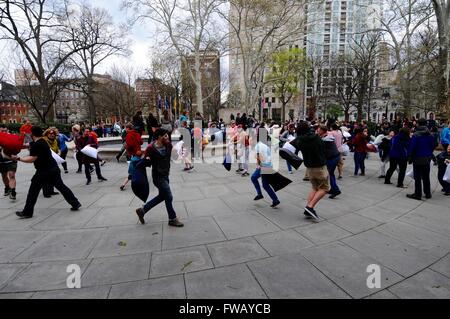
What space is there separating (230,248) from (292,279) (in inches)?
42.8

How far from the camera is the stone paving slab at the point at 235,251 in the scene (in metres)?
3.47

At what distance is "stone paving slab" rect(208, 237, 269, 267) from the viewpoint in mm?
3475

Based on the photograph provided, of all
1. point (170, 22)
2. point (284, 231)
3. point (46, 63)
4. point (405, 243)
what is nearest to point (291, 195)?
point (284, 231)

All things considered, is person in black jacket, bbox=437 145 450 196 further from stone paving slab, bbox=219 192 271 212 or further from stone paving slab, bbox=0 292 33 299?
stone paving slab, bbox=0 292 33 299

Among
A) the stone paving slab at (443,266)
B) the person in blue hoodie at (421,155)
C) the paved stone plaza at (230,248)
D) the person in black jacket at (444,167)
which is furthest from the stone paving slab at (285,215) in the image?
the person in black jacket at (444,167)

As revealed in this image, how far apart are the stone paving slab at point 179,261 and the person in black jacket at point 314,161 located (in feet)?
7.93

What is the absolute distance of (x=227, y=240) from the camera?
13.5ft

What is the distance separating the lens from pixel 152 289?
287 cm

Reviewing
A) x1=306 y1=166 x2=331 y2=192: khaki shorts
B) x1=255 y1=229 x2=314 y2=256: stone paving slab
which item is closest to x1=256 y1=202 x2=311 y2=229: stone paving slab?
x1=255 y1=229 x2=314 y2=256: stone paving slab

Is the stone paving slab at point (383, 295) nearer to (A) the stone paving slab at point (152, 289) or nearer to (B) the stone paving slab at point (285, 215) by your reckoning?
(B) the stone paving slab at point (285, 215)

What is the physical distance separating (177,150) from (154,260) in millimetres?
7346

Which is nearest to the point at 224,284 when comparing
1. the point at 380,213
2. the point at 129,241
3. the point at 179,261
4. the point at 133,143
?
the point at 179,261

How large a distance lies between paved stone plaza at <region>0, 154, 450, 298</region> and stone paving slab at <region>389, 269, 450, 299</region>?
1 centimetres
